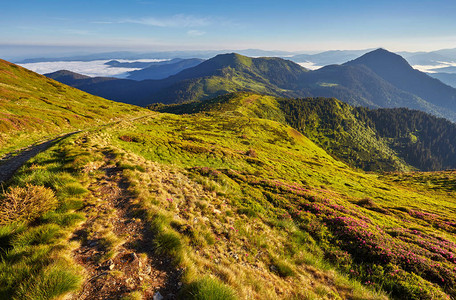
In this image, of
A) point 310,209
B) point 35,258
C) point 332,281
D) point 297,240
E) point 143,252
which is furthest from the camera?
point 310,209

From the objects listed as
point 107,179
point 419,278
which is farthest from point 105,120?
point 419,278

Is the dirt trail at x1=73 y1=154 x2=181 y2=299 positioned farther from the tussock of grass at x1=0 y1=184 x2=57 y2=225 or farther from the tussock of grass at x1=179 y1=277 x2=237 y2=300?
the tussock of grass at x1=0 y1=184 x2=57 y2=225

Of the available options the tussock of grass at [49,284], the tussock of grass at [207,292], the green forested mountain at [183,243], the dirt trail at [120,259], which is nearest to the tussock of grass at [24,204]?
the green forested mountain at [183,243]

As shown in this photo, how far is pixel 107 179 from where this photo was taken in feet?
45.1

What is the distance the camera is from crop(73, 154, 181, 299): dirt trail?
578cm

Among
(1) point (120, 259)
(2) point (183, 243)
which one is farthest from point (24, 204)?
(2) point (183, 243)

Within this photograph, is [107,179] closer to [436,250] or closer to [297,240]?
[297,240]

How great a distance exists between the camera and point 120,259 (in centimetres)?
698

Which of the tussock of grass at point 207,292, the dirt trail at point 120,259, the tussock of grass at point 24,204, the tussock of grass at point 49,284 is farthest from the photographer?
the tussock of grass at point 24,204

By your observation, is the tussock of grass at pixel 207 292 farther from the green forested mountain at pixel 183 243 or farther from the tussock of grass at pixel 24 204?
the tussock of grass at pixel 24 204

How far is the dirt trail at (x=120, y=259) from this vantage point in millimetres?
5777

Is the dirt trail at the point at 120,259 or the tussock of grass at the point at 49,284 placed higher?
the tussock of grass at the point at 49,284

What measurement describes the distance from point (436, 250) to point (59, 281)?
22.5m

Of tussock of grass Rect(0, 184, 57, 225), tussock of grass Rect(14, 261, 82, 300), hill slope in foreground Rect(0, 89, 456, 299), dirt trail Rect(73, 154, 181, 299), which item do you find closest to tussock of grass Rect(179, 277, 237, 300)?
hill slope in foreground Rect(0, 89, 456, 299)
